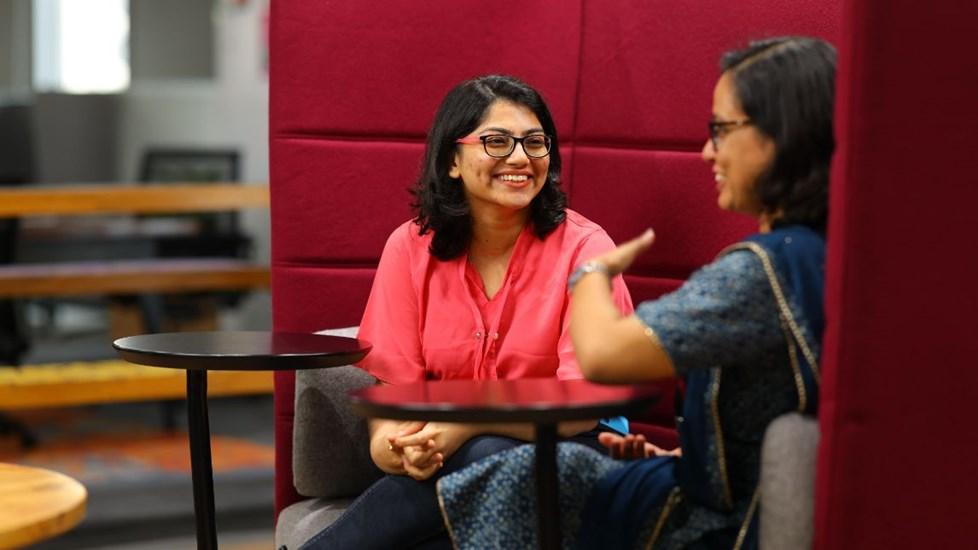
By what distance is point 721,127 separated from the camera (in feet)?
6.13

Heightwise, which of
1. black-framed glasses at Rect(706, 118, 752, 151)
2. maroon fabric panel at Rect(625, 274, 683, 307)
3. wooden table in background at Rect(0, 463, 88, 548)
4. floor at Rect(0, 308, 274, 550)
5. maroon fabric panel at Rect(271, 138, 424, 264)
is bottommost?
floor at Rect(0, 308, 274, 550)

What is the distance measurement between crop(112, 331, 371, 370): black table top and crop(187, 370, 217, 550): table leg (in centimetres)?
7

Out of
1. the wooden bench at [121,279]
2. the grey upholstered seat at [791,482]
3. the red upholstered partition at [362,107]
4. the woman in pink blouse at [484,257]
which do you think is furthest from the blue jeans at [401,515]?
the wooden bench at [121,279]

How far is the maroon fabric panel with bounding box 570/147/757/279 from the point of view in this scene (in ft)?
8.66

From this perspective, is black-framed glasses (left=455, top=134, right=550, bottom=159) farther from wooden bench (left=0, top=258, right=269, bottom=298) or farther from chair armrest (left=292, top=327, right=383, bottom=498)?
wooden bench (left=0, top=258, right=269, bottom=298)

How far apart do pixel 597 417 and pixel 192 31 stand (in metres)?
6.23

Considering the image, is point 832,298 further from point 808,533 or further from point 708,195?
point 708,195

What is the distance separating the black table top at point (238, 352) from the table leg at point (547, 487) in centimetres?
57

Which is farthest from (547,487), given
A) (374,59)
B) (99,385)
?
(99,385)

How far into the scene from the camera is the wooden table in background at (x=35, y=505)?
2.10 m

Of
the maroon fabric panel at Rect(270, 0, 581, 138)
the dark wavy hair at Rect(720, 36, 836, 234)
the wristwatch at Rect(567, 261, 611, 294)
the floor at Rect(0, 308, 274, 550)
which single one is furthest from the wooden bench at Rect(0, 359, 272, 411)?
the dark wavy hair at Rect(720, 36, 836, 234)

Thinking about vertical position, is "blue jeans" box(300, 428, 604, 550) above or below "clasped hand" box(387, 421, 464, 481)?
below

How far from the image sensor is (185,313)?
640 centimetres

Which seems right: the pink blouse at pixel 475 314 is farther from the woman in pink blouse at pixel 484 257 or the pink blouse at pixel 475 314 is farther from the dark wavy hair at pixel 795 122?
the dark wavy hair at pixel 795 122
